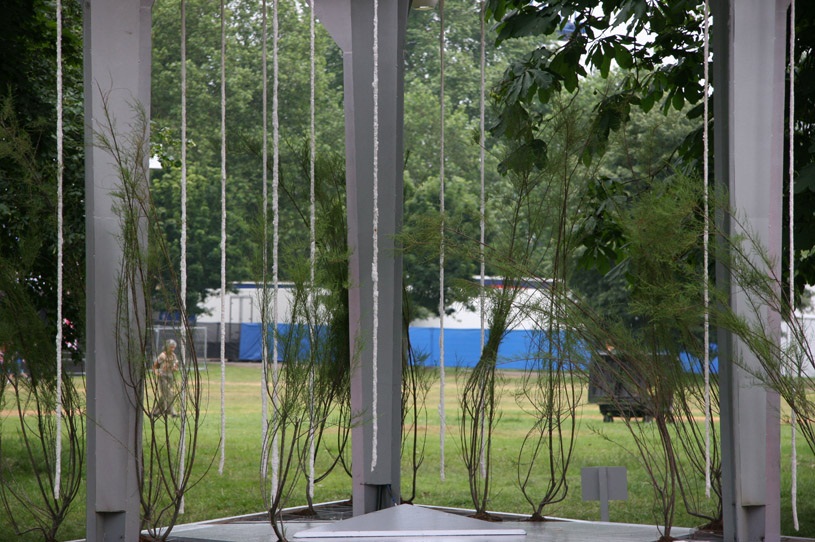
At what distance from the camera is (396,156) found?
4.32 m

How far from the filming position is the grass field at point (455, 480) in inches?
251

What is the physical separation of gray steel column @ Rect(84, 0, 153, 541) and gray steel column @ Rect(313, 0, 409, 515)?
0.92 metres

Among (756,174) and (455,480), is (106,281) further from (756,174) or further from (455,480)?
(455,480)

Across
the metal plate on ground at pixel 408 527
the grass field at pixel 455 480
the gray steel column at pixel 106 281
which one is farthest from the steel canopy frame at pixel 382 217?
the metal plate on ground at pixel 408 527

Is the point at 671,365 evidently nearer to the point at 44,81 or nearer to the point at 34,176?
the point at 34,176

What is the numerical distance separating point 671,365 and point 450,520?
1.56m

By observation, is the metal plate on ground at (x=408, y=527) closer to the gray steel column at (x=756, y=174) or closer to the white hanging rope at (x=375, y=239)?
the white hanging rope at (x=375, y=239)

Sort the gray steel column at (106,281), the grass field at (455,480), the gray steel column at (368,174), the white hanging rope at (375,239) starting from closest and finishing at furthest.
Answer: the gray steel column at (106,281)
the white hanging rope at (375,239)
the gray steel column at (368,174)
the grass field at (455,480)

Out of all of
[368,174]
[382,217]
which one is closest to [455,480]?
[382,217]

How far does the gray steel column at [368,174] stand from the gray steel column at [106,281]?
3.02ft

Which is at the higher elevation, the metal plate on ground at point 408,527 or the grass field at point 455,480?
the metal plate on ground at point 408,527

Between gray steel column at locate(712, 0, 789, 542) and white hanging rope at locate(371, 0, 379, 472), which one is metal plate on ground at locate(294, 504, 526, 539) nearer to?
white hanging rope at locate(371, 0, 379, 472)

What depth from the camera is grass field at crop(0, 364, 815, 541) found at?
251 inches

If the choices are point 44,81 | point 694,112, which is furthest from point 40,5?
point 694,112
